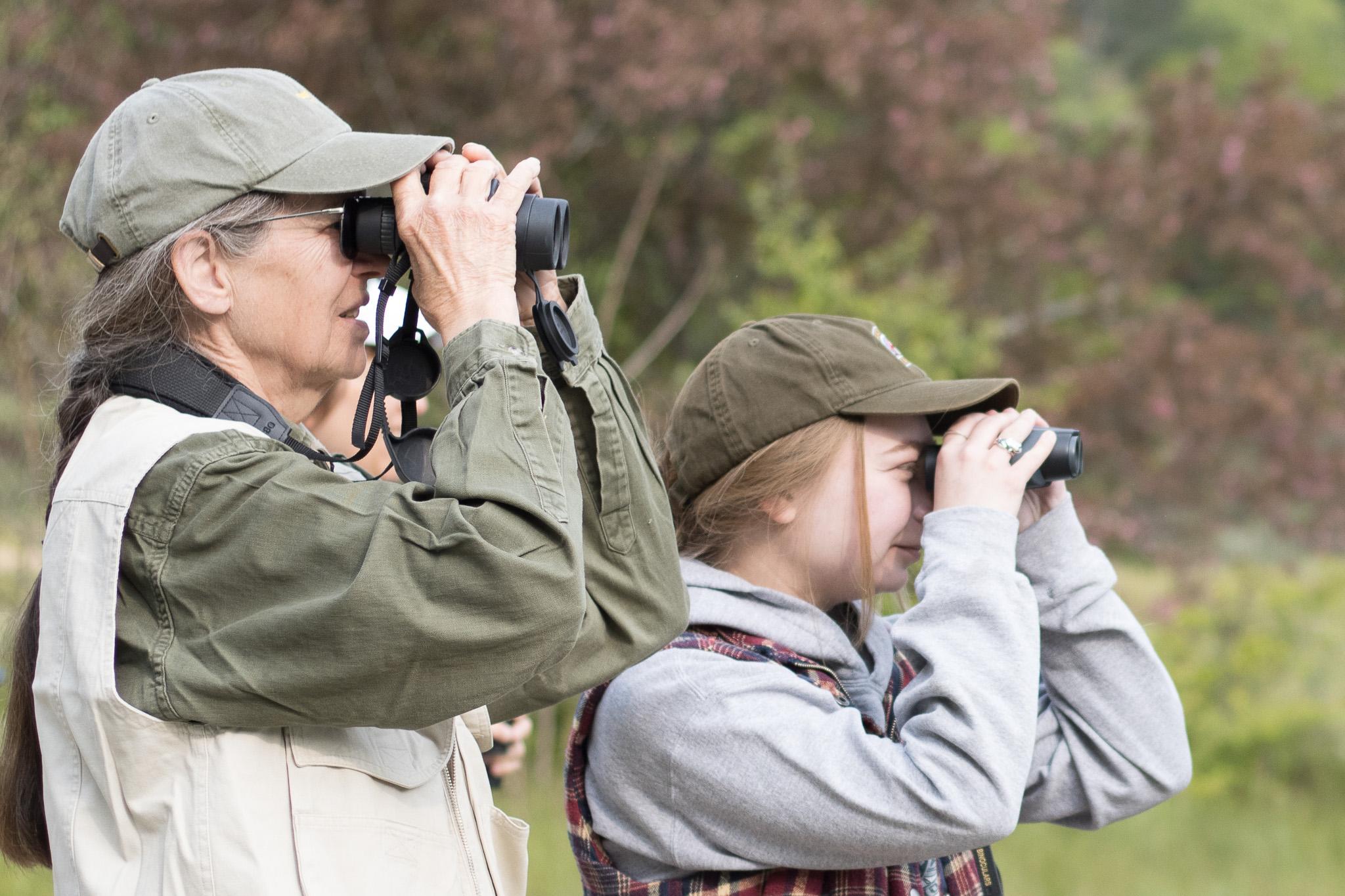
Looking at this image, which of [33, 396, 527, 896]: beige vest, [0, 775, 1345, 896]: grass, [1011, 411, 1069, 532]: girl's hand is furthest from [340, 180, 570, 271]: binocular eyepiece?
[0, 775, 1345, 896]: grass

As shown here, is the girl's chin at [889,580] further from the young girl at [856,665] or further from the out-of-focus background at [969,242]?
the out-of-focus background at [969,242]

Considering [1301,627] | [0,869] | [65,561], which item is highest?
[65,561]

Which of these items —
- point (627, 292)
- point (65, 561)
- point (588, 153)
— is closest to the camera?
point (65, 561)

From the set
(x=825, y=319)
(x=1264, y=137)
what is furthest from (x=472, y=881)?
(x=1264, y=137)

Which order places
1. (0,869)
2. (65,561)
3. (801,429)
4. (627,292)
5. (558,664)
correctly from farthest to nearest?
(627,292) < (0,869) < (801,429) < (558,664) < (65,561)

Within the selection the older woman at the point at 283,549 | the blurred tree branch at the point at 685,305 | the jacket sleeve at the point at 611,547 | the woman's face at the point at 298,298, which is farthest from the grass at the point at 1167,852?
the woman's face at the point at 298,298

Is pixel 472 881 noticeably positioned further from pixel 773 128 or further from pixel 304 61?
pixel 773 128

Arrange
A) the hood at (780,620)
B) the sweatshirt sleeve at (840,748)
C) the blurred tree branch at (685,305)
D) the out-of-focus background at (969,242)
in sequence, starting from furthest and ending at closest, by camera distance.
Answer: the blurred tree branch at (685,305)
the out-of-focus background at (969,242)
the hood at (780,620)
the sweatshirt sleeve at (840,748)

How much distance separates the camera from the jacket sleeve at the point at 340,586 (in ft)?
4.25

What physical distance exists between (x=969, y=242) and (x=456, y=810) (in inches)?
217

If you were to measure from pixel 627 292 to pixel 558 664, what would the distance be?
16.3ft

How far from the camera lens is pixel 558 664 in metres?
1.63

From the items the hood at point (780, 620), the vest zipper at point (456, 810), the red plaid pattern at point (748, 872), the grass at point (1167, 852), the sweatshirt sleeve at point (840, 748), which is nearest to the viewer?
the vest zipper at point (456, 810)

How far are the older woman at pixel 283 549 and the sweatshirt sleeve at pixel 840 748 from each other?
0.15m
